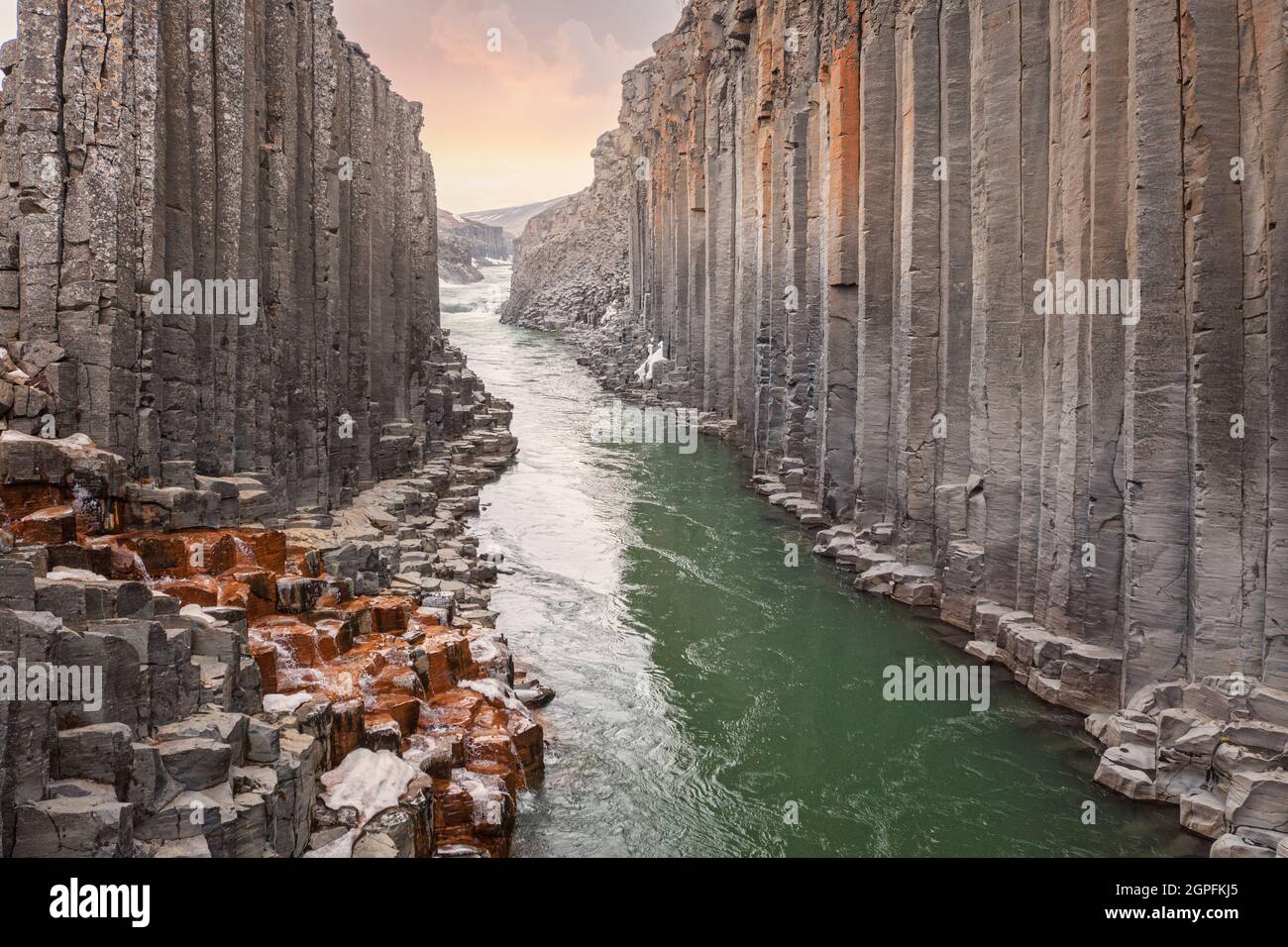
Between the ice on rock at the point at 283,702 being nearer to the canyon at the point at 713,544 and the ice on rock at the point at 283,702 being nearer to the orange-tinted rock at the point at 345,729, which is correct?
the canyon at the point at 713,544

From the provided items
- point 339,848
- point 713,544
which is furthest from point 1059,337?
point 339,848

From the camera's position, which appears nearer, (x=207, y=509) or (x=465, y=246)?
(x=207, y=509)

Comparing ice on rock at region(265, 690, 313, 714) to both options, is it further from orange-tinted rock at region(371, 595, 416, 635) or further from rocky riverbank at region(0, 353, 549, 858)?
orange-tinted rock at region(371, 595, 416, 635)

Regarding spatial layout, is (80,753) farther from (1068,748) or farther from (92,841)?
(1068,748)

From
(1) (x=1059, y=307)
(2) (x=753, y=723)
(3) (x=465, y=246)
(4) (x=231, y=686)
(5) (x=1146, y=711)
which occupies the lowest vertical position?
(2) (x=753, y=723)

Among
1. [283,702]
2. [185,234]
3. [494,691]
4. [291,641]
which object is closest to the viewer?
[283,702]

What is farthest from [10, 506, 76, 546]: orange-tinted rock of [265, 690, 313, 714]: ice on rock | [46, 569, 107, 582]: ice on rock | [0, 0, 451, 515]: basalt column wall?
[265, 690, 313, 714]: ice on rock

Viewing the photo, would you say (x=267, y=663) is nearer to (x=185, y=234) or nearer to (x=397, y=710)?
(x=397, y=710)
